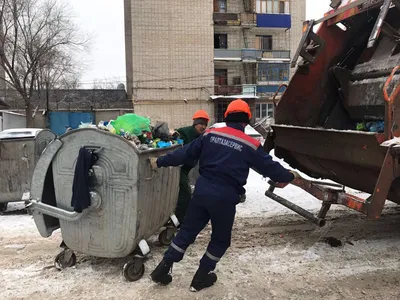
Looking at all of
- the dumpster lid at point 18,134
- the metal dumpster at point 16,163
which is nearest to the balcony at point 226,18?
the dumpster lid at point 18,134

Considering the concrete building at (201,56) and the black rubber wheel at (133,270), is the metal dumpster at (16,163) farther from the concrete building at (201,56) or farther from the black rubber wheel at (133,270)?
the concrete building at (201,56)

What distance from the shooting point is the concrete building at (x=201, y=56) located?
2945 centimetres

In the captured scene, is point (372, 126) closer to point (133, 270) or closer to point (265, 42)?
point (133, 270)

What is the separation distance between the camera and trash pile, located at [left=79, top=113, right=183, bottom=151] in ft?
10.6

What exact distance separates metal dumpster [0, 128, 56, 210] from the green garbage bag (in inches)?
103

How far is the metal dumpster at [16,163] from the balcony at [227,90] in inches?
1020

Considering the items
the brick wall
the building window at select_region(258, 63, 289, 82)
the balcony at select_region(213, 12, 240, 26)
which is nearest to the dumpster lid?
the brick wall

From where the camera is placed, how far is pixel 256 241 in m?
4.06

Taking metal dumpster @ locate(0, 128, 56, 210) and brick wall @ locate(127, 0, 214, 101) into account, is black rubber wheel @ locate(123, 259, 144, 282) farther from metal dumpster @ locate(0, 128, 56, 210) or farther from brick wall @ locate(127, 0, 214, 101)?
brick wall @ locate(127, 0, 214, 101)

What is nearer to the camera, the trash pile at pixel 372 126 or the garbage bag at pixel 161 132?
the garbage bag at pixel 161 132

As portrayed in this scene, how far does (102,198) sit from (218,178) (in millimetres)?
982

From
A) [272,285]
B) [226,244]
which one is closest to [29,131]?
[226,244]

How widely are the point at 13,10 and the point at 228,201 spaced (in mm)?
18343

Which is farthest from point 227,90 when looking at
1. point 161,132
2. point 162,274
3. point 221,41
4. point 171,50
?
point 162,274
